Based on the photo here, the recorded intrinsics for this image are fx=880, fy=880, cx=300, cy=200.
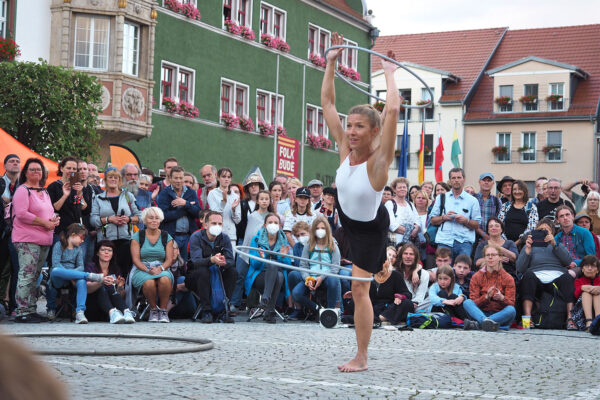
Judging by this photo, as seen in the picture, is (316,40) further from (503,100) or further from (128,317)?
(128,317)

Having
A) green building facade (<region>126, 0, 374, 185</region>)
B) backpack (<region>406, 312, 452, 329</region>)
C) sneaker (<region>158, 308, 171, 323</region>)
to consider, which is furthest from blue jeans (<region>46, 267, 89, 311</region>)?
green building facade (<region>126, 0, 374, 185</region>)

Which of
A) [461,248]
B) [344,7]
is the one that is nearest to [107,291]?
[461,248]

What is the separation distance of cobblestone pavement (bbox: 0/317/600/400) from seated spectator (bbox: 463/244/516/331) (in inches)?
74.7

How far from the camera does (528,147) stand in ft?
210

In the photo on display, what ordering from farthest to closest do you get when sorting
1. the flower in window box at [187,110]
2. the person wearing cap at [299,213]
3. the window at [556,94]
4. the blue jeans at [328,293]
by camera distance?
the window at [556,94] → the flower in window box at [187,110] → the person wearing cap at [299,213] → the blue jeans at [328,293]

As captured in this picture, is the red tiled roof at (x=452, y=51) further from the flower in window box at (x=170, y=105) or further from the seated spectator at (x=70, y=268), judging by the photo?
the seated spectator at (x=70, y=268)

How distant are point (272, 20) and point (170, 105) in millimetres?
9079

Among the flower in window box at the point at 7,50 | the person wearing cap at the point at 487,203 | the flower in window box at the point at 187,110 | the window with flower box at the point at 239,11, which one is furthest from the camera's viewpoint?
the window with flower box at the point at 239,11

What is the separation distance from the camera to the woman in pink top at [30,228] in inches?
488

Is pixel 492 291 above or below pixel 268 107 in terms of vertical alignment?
below

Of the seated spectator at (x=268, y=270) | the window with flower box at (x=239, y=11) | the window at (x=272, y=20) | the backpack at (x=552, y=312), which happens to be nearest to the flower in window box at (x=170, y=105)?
the window with flower box at (x=239, y=11)

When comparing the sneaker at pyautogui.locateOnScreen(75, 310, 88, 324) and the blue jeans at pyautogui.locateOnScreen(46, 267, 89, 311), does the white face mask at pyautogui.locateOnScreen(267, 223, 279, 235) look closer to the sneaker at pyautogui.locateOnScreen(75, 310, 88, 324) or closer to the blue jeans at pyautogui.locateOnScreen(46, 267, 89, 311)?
the blue jeans at pyautogui.locateOnScreen(46, 267, 89, 311)

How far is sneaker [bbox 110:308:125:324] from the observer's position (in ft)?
42.0

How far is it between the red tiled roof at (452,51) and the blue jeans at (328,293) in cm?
5309
